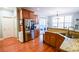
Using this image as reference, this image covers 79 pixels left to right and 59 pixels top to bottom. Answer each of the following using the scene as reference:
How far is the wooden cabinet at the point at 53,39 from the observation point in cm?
228

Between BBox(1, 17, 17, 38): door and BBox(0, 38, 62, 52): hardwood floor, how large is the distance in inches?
4.4

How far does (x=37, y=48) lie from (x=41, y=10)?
848 millimetres

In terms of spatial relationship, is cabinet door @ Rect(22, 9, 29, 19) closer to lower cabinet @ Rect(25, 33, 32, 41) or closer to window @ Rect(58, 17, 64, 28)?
lower cabinet @ Rect(25, 33, 32, 41)

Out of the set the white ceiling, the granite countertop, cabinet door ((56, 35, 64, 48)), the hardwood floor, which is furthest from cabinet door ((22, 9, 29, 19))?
the granite countertop

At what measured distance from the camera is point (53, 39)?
7.68 ft

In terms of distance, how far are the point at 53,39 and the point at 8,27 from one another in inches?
41.2

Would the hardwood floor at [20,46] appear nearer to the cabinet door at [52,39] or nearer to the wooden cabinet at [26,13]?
the cabinet door at [52,39]

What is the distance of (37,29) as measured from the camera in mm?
2352

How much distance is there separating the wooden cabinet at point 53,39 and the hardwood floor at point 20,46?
0.11 meters

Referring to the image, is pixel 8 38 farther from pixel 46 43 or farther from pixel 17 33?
pixel 46 43

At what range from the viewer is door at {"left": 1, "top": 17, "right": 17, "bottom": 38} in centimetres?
224

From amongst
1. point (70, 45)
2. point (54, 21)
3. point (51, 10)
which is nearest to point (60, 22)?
point (54, 21)

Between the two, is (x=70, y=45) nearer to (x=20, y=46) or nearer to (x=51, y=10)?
(x=51, y=10)
